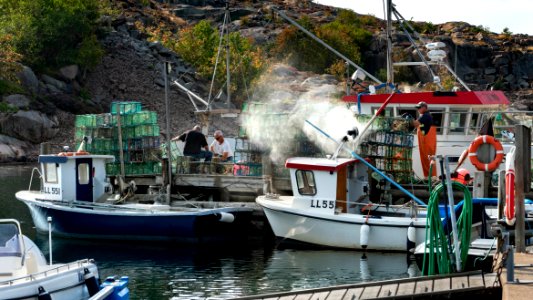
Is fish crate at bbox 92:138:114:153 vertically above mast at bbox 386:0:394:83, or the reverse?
mast at bbox 386:0:394:83

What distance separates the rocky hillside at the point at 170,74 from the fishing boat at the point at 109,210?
451 inches

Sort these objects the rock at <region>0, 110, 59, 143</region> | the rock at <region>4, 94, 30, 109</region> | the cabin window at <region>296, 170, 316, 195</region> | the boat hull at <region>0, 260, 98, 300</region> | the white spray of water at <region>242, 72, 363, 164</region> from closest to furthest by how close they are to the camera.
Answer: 1. the boat hull at <region>0, 260, 98, 300</region>
2. the cabin window at <region>296, 170, 316, 195</region>
3. the white spray of water at <region>242, 72, 363, 164</region>
4. the rock at <region>0, 110, 59, 143</region>
5. the rock at <region>4, 94, 30, 109</region>

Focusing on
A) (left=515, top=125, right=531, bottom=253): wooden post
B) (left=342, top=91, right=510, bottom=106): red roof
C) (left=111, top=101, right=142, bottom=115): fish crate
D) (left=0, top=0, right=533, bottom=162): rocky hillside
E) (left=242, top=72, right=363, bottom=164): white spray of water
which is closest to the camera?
(left=515, top=125, right=531, bottom=253): wooden post

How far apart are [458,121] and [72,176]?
10343 millimetres

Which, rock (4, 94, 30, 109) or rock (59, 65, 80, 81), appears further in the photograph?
rock (59, 65, 80, 81)

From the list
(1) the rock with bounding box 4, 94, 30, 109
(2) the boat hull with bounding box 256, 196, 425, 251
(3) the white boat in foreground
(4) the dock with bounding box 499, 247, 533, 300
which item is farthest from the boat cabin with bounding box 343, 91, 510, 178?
(1) the rock with bounding box 4, 94, 30, 109

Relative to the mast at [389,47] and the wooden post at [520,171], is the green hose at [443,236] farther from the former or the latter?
the mast at [389,47]

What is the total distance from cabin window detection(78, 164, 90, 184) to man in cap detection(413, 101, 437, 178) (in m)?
8.66

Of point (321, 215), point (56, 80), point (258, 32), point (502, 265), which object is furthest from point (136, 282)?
point (258, 32)

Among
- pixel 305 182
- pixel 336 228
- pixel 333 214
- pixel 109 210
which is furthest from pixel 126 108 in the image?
pixel 336 228

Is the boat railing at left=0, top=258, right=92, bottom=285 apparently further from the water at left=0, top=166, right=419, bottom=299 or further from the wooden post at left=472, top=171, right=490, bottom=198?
the wooden post at left=472, top=171, right=490, bottom=198

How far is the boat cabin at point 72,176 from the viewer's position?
26.6 metres

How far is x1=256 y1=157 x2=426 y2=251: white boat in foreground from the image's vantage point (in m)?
23.3

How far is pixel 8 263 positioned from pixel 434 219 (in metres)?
6.71
